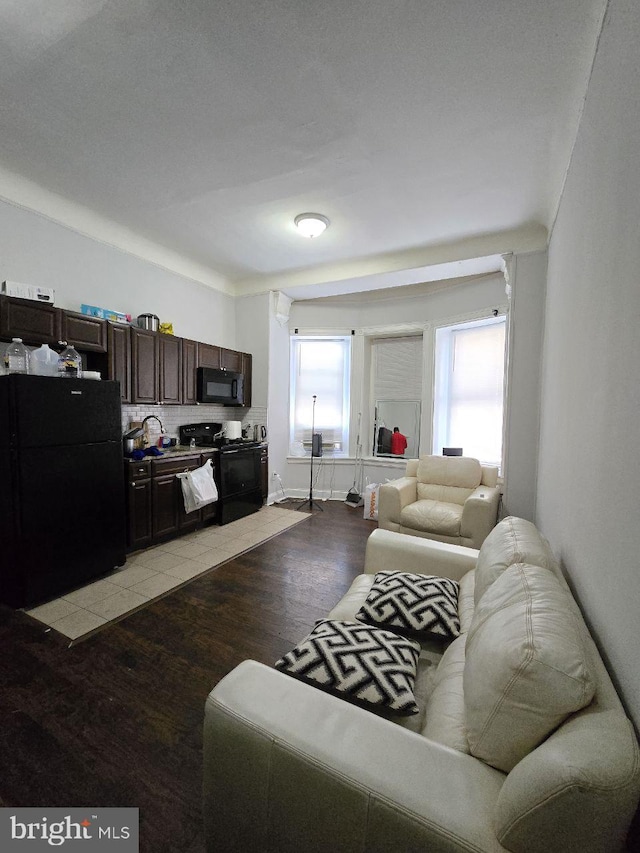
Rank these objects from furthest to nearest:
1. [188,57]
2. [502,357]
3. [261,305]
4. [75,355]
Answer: [261,305]
[502,357]
[75,355]
[188,57]

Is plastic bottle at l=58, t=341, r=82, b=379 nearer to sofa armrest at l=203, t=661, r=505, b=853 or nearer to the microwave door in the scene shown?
the microwave door

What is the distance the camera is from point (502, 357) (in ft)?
13.0

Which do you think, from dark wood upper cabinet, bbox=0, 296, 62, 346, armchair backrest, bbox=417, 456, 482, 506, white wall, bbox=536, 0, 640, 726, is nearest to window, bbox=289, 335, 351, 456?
armchair backrest, bbox=417, 456, 482, 506

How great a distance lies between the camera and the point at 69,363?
258 cm

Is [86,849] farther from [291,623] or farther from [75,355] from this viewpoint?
[75,355]

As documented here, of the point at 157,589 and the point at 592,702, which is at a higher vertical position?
the point at 592,702

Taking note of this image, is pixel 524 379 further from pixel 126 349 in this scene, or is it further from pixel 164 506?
pixel 126 349

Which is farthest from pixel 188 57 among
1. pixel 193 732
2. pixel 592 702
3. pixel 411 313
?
pixel 411 313

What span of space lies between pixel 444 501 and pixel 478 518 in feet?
1.98

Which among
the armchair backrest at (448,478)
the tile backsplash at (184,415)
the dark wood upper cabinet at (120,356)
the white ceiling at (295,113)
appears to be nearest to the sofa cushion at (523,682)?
the white ceiling at (295,113)

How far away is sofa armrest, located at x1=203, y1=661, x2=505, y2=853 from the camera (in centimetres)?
70

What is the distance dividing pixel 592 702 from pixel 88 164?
3743 millimetres

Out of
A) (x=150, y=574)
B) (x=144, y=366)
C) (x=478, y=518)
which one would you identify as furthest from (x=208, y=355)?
(x=478, y=518)

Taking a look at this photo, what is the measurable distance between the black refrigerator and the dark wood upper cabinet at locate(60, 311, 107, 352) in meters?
0.55
